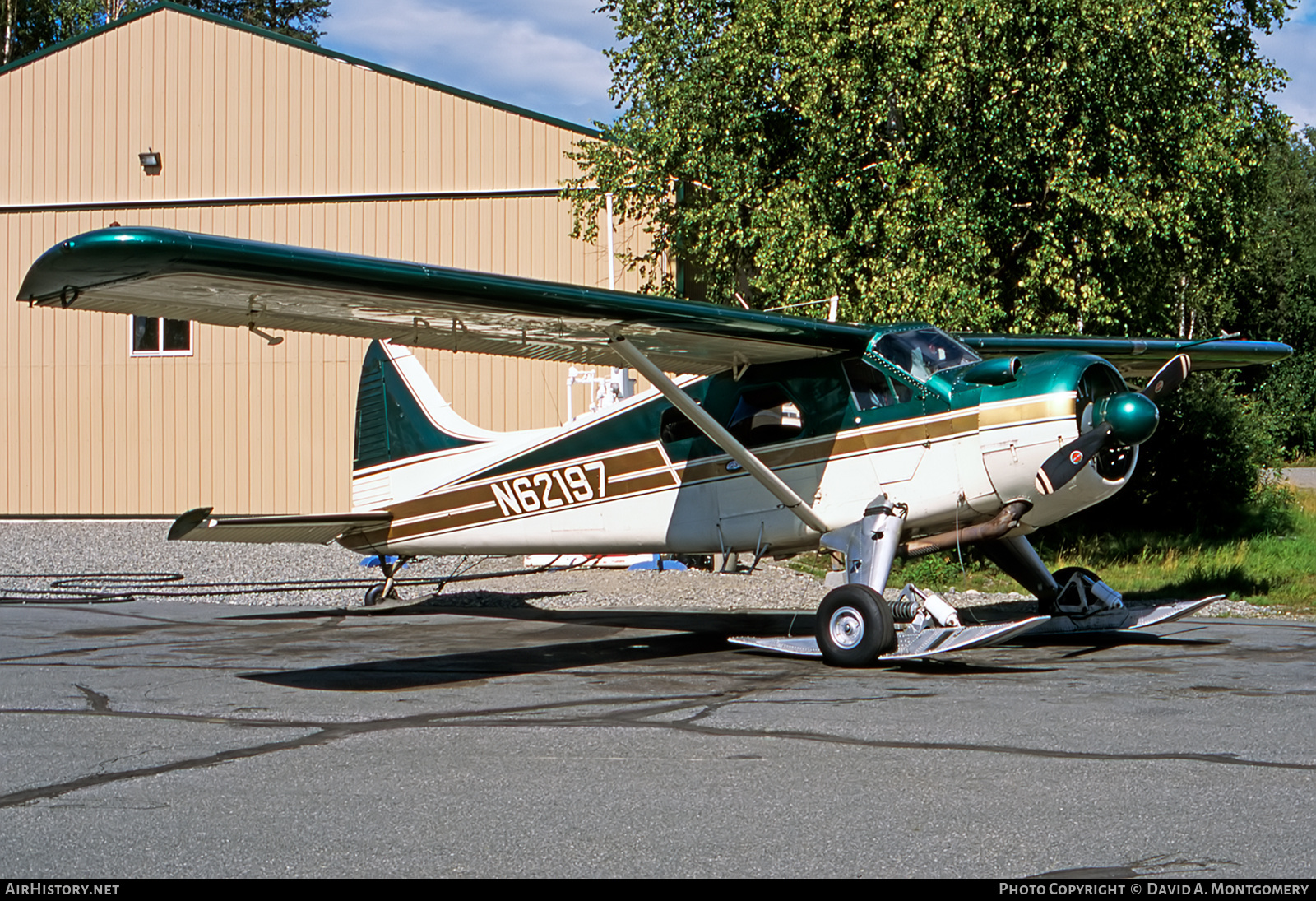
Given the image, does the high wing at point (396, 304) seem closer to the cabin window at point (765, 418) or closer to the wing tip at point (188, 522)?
the cabin window at point (765, 418)

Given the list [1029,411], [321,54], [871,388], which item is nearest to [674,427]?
[871,388]

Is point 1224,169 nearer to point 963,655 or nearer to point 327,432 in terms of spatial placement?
point 963,655

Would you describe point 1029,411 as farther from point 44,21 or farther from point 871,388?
point 44,21

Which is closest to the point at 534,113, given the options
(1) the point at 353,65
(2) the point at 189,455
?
(1) the point at 353,65

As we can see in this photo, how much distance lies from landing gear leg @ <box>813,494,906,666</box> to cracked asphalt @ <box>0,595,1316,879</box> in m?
0.20

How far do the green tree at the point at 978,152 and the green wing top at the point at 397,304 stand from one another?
4.75 meters

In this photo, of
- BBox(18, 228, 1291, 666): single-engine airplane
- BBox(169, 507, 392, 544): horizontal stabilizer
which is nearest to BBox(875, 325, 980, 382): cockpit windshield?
BBox(18, 228, 1291, 666): single-engine airplane

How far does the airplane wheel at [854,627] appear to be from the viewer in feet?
28.9

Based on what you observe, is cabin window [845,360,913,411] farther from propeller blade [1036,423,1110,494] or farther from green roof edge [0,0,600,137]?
green roof edge [0,0,600,137]

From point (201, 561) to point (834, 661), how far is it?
1225 cm

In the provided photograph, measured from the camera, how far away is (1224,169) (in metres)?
16.7

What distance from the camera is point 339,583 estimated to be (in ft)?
53.6

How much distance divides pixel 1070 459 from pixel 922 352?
1575 mm

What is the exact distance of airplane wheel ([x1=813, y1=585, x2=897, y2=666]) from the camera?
8.81 meters
